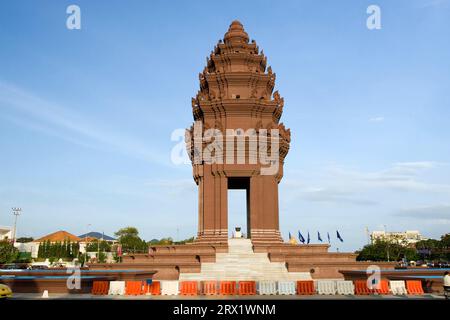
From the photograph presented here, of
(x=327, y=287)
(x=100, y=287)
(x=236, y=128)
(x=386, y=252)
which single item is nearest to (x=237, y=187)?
(x=236, y=128)

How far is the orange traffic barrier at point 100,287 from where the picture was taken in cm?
2488

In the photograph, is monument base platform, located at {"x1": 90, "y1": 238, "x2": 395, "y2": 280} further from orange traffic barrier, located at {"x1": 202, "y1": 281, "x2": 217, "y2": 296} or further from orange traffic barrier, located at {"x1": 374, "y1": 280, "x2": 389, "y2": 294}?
orange traffic barrier, located at {"x1": 374, "y1": 280, "x2": 389, "y2": 294}

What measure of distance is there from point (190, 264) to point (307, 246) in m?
10.5

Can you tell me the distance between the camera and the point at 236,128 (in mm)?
40125

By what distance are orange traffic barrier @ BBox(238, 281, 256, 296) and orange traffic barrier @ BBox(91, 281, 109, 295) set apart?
8.21 metres

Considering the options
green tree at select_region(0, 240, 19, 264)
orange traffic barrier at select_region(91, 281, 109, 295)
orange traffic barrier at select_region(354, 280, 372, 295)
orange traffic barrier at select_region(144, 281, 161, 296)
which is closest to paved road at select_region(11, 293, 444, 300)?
orange traffic barrier at select_region(91, 281, 109, 295)

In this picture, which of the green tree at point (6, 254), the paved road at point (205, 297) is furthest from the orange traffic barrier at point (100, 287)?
the green tree at point (6, 254)

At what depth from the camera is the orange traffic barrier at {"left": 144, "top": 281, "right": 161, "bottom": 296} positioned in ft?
81.3

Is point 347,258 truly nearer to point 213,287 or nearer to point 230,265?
point 230,265

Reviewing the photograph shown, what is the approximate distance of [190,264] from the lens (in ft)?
104

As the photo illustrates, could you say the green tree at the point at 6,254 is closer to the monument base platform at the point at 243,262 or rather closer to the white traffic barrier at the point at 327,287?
the monument base platform at the point at 243,262

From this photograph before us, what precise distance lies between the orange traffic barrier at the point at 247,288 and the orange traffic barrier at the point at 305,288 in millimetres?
2902
